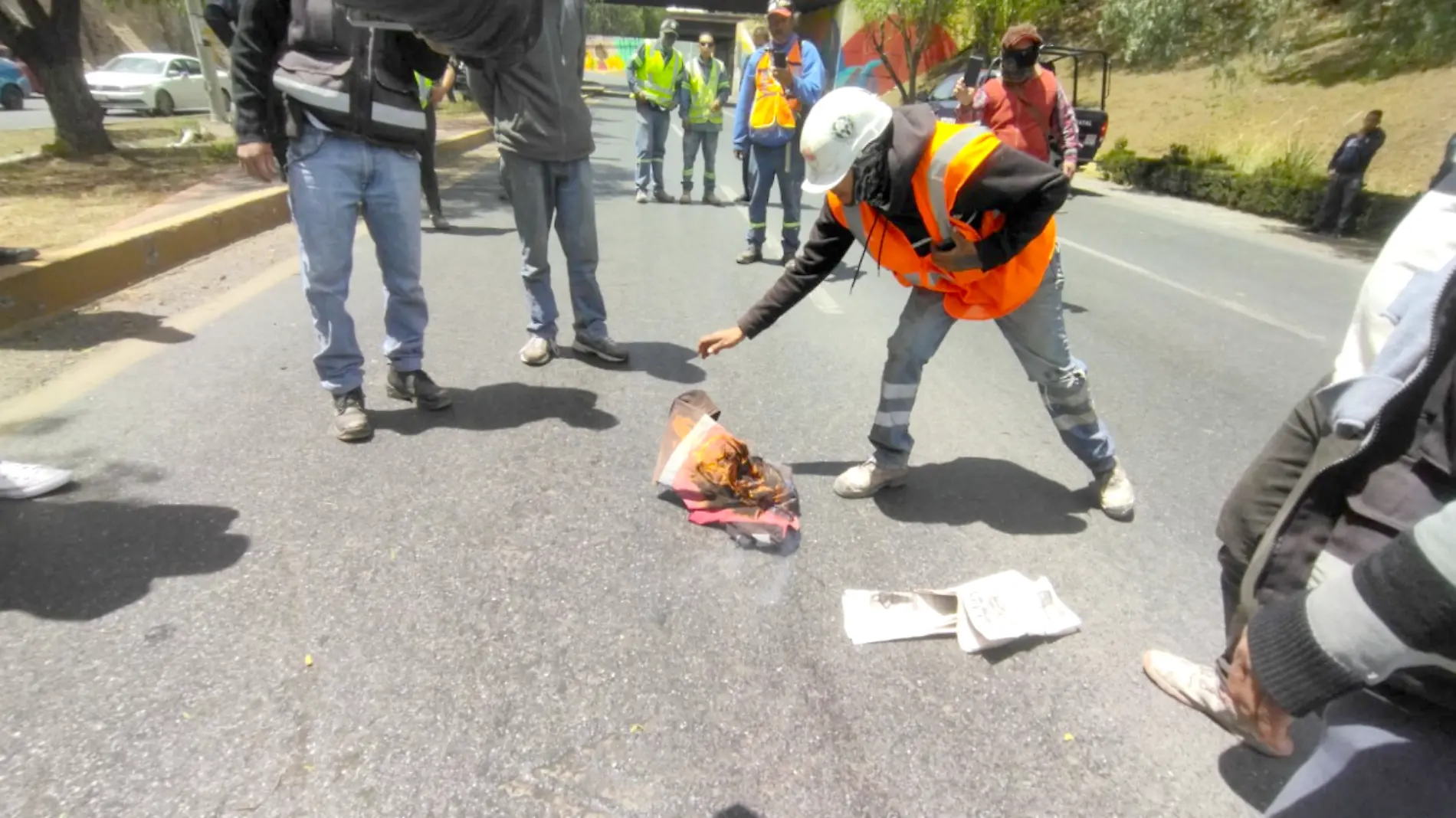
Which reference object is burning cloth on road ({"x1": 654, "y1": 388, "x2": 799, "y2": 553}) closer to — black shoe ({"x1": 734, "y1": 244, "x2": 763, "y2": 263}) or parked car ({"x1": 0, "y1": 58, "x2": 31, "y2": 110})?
black shoe ({"x1": 734, "y1": 244, "x2": 763, "y2": 263})

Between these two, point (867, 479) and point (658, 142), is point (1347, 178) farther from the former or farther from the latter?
point (867, 479)

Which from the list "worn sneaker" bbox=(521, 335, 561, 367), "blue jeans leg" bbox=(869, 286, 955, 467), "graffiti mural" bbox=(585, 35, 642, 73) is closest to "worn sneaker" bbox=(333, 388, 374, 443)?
"worn sneaker" bbox=(521, 335, 561, 367)

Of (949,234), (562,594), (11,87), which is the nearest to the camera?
(562,594)

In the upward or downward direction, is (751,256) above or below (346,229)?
below

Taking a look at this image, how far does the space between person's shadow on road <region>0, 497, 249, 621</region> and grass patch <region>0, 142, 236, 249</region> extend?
395cm

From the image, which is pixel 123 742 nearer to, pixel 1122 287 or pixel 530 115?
pixel 530 115

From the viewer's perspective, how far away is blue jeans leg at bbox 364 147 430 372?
343 centimetres

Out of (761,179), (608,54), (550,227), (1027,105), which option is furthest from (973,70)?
(608,54)

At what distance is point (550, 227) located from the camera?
4422 mm

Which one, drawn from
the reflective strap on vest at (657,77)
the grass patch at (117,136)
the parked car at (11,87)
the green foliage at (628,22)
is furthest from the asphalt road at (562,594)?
the green foliage at (628,22)

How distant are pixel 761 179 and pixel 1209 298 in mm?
3850

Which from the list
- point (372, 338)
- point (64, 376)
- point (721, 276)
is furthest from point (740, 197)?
point (64, 376)

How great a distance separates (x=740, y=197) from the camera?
36.7ft

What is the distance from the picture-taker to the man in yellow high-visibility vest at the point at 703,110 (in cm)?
1023
